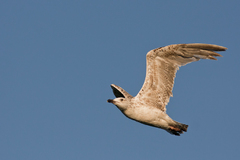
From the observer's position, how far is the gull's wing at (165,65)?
58.1 feet

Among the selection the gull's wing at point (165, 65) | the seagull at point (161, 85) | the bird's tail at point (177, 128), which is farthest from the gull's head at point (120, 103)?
the bird's tail at point (177, 128)

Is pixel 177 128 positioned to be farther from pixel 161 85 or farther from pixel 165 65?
pixel 165 65

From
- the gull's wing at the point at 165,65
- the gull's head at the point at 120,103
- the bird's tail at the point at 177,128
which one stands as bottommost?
the bird's tail at the point at 177,128

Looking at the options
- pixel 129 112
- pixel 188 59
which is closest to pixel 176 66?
pixel 188 59

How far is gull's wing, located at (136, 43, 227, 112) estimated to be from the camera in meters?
17.7

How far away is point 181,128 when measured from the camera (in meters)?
18.3

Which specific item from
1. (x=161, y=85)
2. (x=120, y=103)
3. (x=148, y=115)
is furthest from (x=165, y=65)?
(x=120, y=103)

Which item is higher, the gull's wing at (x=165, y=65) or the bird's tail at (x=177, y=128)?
the gull's wing at (x=165, y=65)

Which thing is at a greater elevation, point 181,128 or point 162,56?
point 162,56

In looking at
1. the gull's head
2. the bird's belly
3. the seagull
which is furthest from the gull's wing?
the gull's head

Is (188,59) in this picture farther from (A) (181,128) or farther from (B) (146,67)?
(A) (181,128)

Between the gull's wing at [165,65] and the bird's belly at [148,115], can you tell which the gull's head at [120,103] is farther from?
the gull's wing at [165,65]

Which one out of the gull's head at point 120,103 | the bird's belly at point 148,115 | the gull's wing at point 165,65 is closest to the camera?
the gull's head at point 120,103

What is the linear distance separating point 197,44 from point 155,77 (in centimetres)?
235
